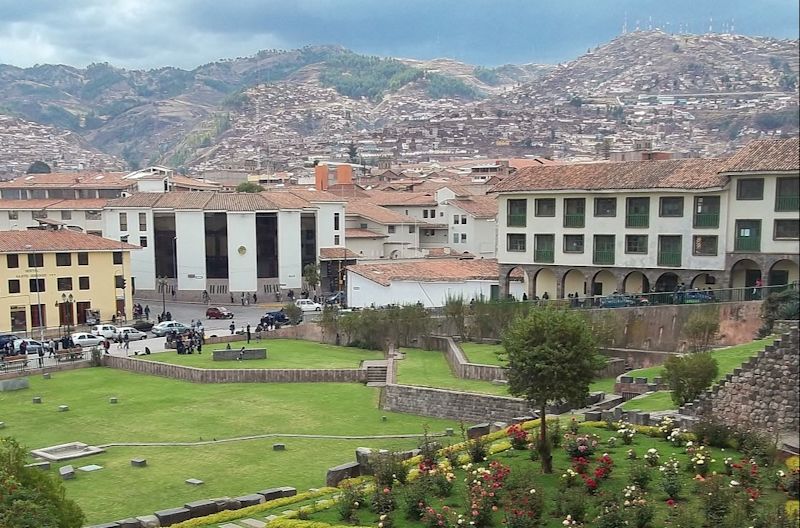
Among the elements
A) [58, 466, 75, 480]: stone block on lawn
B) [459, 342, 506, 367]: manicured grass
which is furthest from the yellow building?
[58, 466, 75, 480]: stone block on lawn

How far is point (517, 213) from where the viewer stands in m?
39.3

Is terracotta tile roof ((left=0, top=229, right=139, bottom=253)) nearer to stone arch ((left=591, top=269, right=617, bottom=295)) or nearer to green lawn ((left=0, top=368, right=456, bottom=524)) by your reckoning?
green lawn ((left=0, top=368, right=456, bottom=524))

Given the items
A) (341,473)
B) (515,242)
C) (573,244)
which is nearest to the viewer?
(341,473)

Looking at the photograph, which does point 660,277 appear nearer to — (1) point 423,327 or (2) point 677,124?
(1) point 423,327

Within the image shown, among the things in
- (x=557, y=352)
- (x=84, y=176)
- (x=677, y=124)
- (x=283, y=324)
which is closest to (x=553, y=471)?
(x=557, y=352)

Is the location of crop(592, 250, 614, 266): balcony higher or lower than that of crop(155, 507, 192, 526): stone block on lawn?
higher

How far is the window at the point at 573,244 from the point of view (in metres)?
37.1

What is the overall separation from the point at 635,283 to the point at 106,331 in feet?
80.2

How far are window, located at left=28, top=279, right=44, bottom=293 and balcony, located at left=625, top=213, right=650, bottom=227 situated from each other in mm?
29127

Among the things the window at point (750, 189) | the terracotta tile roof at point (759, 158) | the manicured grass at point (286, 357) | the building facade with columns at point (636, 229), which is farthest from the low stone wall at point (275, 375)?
the terracotta tile roof at point (759, 158)

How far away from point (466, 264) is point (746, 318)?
18.7 meters

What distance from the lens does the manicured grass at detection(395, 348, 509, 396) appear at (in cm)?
2747

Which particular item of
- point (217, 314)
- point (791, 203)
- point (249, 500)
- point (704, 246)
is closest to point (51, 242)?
point (217, 314)

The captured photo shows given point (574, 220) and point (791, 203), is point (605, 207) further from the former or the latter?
point (791, 203)
